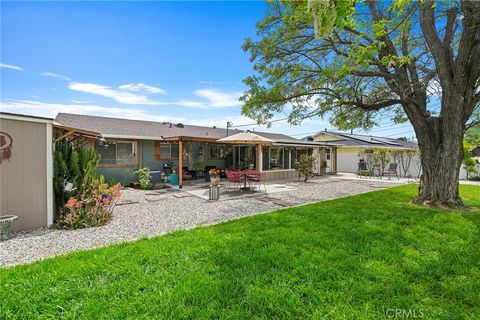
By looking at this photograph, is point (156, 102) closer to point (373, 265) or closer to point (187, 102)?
point (187, 102)

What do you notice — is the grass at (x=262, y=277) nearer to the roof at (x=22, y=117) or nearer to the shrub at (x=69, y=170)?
the shrub at (x=69, y=170)

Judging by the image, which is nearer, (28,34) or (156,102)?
(28,34)

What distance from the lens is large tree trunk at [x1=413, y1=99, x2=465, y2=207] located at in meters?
7.22

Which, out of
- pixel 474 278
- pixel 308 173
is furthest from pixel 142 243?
pixel 308 173

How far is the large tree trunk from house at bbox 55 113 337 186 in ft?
26.6

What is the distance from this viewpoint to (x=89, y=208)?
19.7 feet

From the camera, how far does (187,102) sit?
23.4 m

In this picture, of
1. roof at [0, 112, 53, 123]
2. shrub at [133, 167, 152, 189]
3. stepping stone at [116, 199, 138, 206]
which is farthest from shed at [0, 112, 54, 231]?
shrub at [133, 167, 152, 189]

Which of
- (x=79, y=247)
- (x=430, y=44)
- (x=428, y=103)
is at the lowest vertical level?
(x=79, y=247)

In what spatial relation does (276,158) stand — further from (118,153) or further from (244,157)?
(118,153)

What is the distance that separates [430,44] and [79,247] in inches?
429

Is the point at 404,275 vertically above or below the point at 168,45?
below

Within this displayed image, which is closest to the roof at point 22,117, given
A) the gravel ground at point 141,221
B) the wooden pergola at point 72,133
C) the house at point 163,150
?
the wooden pergola at point 72,133

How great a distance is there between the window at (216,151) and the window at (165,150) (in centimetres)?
255
